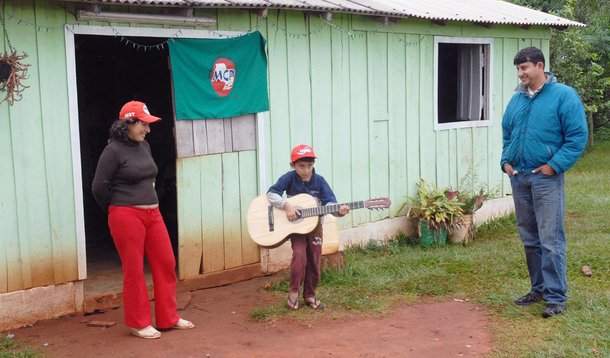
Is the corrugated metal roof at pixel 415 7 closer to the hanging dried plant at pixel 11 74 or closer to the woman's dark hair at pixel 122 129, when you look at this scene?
the hanging dried plant at pixel 11 74

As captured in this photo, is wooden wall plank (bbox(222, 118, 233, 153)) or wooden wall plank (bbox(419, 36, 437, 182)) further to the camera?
wooden wall plank (bbox(419, 36, 437, 182))

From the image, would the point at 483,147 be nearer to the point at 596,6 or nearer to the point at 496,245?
the point at 496,245

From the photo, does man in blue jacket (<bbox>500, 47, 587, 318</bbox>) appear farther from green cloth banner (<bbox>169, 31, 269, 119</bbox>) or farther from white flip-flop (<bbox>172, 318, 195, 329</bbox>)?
white flip-flop (<bbox>172, 318, 195, 329</bbox>)

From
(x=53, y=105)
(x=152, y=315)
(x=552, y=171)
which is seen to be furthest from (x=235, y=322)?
(x=552, y=171)

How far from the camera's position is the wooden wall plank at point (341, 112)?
27.4ft

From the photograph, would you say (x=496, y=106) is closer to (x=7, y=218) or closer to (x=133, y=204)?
(x=133, y=204)

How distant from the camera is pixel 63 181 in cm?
620

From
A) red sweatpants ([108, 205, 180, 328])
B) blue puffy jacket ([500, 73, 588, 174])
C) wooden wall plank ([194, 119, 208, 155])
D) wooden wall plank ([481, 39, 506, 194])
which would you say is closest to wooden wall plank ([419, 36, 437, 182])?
wooden wall plank ([481, 39, 506, 194])

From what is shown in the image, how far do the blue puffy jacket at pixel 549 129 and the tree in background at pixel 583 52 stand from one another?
11.6 meters

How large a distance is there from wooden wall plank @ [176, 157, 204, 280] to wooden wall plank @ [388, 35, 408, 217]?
2.87 meters

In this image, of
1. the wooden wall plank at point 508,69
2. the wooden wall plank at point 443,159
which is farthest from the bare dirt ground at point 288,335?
the wooden wall plank at point 508,69

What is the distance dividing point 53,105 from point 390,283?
3513 millimetres

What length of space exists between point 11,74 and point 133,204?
4.40 ft

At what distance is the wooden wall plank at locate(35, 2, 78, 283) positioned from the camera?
6.03 m
